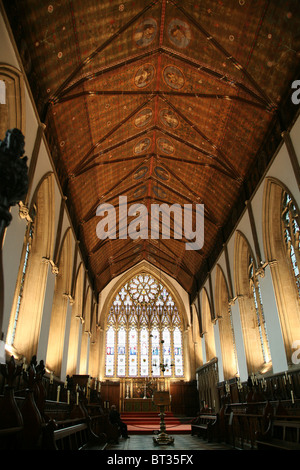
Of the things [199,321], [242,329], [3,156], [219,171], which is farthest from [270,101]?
[199,321]

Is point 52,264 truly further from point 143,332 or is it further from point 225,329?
point 143,332

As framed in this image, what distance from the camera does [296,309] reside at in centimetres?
959

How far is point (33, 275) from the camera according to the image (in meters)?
9.46

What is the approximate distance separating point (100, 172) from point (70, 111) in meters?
3.48

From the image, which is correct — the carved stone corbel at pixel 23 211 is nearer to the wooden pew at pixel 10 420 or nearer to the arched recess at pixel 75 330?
the wooden pew at pixel 10 420

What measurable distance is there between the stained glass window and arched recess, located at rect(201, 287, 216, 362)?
3.42 meters

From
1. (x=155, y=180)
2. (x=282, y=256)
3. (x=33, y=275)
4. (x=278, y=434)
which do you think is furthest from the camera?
(x=155, y=180)

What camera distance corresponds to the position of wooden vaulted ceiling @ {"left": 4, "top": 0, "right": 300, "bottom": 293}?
7.83 metres

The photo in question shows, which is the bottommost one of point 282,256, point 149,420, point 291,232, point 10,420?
→ point 149,420

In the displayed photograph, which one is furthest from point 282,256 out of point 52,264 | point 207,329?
point 207,329

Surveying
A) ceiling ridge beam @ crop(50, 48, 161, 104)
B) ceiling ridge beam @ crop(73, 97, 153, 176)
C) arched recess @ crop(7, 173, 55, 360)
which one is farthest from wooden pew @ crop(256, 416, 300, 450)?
ceiling ridge beam @ crop(73, 97, 153, 176)

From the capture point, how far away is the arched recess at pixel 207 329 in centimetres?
1784

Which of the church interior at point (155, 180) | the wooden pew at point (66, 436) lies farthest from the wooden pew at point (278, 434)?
the wooden pew at point (66, 436)

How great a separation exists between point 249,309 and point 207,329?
6329 millimetres
